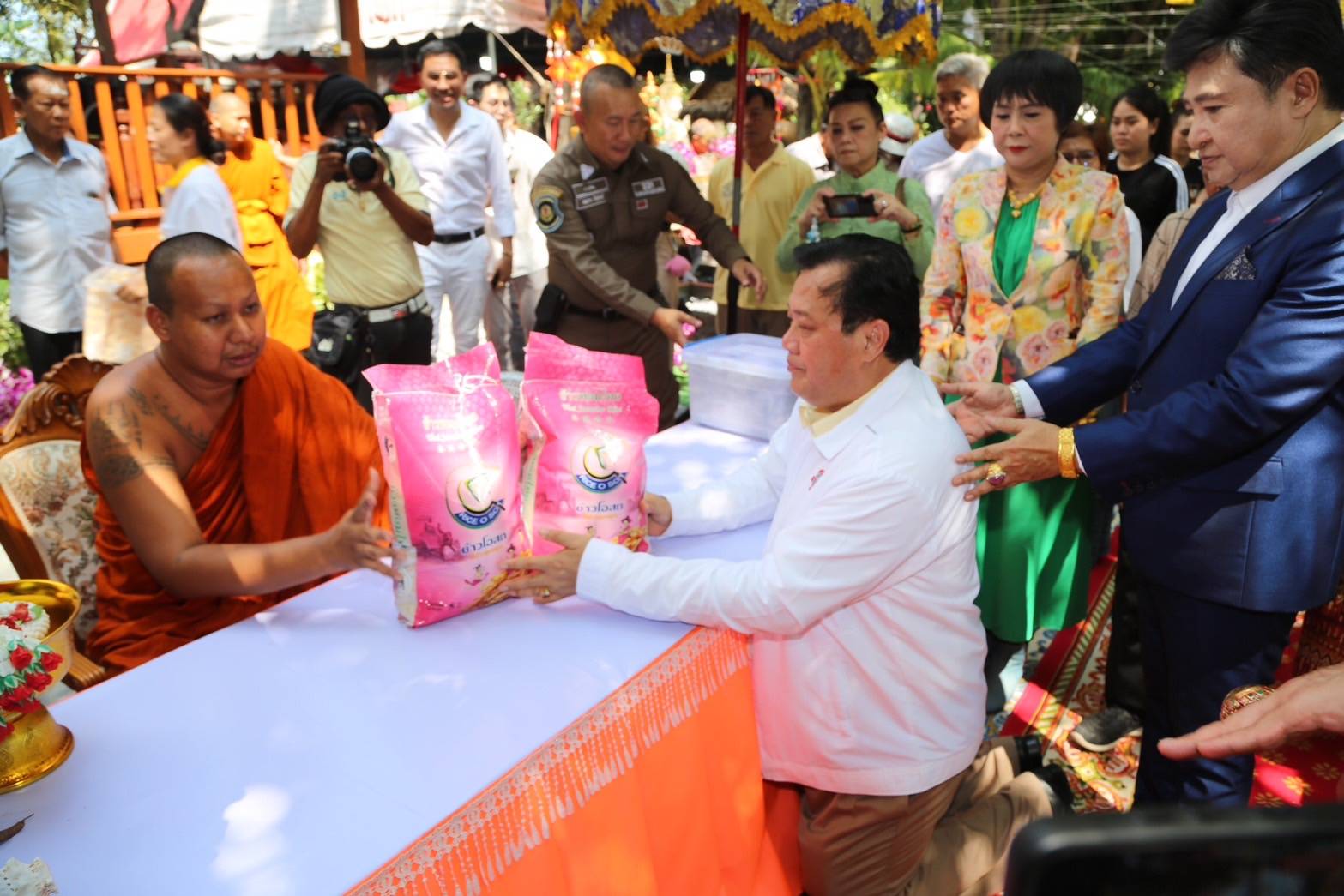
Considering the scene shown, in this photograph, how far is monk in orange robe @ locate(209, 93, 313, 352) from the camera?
4191 mm

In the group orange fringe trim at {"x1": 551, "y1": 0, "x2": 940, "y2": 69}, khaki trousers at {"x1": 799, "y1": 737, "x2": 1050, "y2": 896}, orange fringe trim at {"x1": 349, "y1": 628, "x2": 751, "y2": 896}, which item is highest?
orange fringe trim at {"x1": 551, "y1": 0, "x2": 940, "y2": 69}

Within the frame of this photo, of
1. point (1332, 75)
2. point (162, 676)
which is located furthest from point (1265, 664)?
point (162, 676)

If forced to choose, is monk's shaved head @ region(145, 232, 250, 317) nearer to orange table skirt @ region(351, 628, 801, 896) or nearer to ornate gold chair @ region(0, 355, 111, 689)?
ornate gold chair @ region(0, 355, 111, 689)

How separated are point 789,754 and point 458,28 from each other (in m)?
7.11

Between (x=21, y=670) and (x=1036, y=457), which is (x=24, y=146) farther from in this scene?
(x=1036, y=457)

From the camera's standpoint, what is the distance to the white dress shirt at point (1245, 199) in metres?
1.55

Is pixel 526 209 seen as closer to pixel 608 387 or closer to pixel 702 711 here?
pixel 608 387

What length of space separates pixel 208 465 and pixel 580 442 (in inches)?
32.5

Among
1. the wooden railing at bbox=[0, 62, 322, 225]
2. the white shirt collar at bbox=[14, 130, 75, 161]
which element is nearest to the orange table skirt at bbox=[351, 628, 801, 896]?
the white shirt collar at bbox=[14, 130, 75, 161]

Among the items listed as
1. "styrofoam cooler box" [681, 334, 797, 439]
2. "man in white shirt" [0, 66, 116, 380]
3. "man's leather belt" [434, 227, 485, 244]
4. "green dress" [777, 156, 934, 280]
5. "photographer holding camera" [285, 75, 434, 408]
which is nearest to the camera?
"styrofoam cooler box" [681, 334, 797, 439]

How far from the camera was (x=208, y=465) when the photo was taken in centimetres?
183

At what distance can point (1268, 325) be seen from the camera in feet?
4.96

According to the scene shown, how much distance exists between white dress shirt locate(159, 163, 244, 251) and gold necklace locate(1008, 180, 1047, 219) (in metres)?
2.98

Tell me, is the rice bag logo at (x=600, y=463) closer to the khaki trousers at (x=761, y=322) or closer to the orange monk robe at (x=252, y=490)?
the orange monk robe at (x=252, y=490)
